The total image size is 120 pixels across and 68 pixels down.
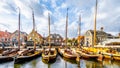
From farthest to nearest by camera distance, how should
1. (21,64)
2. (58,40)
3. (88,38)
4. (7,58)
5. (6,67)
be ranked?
(58,40)
(88,38)
(7,58)
(21,64)
(6,67)

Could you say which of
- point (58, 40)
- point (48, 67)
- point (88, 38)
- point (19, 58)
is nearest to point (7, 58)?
point (19, 58)

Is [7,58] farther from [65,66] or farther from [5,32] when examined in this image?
[5,32]

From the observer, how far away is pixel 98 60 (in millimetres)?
39062

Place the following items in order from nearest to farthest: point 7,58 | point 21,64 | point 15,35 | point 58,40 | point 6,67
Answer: point 6,67, point 21,64, point 7,58, point 15,35, point 58,40

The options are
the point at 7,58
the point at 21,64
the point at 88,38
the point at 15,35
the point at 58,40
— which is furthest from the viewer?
the point at 58,40

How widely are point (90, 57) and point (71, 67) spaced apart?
943 centimetres

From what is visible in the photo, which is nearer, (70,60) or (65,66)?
(65,66)

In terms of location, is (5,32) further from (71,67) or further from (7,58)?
(71,67)

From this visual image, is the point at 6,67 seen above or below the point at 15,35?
below

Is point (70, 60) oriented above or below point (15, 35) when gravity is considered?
below

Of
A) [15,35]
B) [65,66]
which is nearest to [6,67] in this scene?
[65,66]

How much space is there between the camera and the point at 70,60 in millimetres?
40250

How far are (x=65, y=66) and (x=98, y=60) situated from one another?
8.94 meters

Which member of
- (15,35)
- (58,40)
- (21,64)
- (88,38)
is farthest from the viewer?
(58,40)
